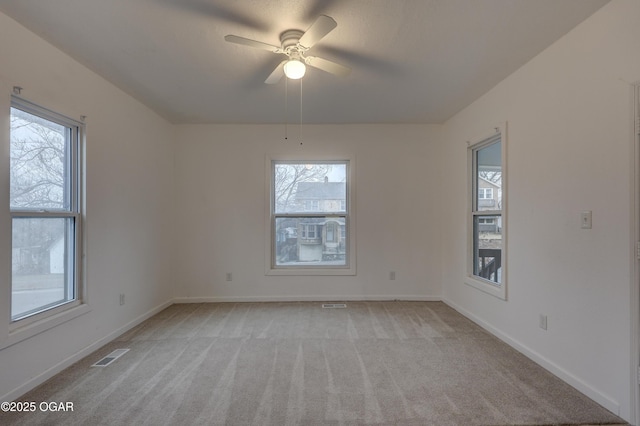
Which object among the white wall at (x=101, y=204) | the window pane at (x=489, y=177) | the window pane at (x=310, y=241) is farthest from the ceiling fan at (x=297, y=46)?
the window pane at (x=310, y=241)

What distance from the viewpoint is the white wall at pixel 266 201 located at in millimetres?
4430

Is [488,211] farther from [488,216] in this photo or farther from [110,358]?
[110,358]

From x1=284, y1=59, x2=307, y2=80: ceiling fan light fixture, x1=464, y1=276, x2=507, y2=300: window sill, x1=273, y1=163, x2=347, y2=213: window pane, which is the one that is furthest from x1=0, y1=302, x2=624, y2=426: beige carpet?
x1=284, y1=59, x2=307, y2=80: ceiling fan light fixture

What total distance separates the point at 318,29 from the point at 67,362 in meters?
3.14

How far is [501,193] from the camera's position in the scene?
3141 mm

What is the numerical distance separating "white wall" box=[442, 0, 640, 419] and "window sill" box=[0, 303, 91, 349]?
3.84 m

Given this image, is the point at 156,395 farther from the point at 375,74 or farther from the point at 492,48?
the point at 492,48

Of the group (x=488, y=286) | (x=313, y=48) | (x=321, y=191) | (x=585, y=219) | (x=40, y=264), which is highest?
(x=313, y=48)

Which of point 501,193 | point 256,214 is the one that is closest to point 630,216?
point 501,193

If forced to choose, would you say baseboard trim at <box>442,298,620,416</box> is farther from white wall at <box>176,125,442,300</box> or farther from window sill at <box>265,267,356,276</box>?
window sill at <box>265,267,356,276</box>

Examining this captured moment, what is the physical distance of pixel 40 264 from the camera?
2.41 m

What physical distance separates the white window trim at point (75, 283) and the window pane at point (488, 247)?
155 inches

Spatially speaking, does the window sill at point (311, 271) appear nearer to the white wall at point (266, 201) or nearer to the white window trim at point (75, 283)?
the white wall at point (266, 201)

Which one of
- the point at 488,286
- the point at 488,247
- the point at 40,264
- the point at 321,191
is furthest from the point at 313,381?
the point at 321,191
